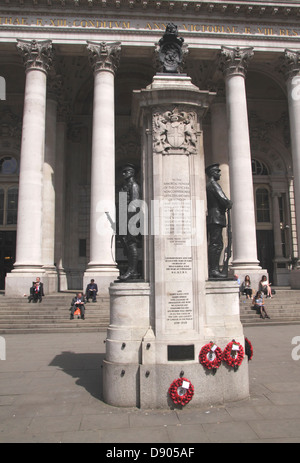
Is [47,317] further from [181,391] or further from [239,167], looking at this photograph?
[239,167]

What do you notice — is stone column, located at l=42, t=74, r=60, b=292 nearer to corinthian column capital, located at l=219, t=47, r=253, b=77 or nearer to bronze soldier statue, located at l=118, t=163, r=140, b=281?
corinthian column capital, located at l=219, t=47, r=253, b=77

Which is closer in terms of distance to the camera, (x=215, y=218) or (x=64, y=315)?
(x=215, y=218)

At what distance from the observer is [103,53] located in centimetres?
2359

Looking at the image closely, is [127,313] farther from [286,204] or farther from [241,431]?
[286,204]

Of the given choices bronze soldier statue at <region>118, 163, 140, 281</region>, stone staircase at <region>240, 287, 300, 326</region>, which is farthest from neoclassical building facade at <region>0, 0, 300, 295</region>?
bronze soldier statue at <region>118, 163, 140, 281</region>

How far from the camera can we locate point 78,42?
77.9 feet

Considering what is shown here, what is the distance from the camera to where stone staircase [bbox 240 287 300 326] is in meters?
17.4

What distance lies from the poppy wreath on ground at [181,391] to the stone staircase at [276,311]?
37.5 ft

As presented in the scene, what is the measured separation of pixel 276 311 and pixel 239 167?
31.0 ft

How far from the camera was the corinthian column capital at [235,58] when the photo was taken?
24516 mm

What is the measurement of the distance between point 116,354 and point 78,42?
2262 centimetres
